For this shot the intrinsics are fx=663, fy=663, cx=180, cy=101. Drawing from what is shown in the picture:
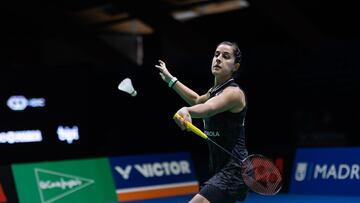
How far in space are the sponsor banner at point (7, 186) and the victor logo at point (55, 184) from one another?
365mm

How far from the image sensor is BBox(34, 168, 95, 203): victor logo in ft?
29.4

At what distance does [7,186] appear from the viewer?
8688 mm

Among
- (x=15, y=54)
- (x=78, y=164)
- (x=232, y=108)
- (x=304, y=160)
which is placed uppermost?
(x=15, y=54)

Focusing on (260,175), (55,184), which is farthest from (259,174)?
(55,184)

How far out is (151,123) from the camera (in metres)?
13.1

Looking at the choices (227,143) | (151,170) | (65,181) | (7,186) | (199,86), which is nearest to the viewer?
(227,143)

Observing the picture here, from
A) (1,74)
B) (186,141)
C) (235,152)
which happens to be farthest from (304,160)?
(235,152)

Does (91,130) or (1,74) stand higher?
(1,74)

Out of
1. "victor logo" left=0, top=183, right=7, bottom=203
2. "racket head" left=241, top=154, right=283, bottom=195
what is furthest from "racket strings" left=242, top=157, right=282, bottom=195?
"victor logo" left=0, top=183, right=7, bottom=203

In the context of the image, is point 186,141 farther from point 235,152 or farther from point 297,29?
point 235,152

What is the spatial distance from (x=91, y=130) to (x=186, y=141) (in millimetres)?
1993

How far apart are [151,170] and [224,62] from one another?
18.6ft

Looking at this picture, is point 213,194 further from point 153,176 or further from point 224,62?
point 153,176

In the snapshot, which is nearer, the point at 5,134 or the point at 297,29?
the point at 5,134
